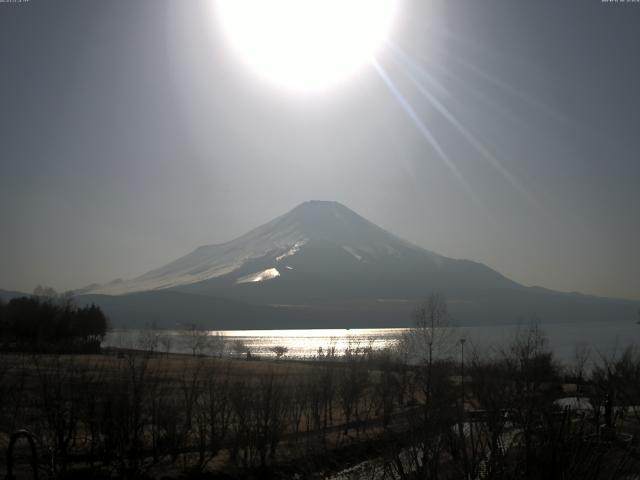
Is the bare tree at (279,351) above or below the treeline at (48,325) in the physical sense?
below

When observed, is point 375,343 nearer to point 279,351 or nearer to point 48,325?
point 279,351

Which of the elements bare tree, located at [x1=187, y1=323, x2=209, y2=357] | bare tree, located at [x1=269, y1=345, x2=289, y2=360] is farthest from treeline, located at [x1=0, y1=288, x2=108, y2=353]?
bare tree, located at [x1=269, y1=345, x2=289, y2=360]

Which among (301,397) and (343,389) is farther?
(343,389)

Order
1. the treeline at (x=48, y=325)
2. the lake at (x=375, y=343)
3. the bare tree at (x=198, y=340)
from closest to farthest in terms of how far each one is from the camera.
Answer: the treeline at (x=48, y=325)
the lake at (x=375, y=343)
the bare tree at (x=198, y=340)

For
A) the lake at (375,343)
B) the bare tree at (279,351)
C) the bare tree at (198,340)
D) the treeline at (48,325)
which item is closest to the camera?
the treeline at (48,325)

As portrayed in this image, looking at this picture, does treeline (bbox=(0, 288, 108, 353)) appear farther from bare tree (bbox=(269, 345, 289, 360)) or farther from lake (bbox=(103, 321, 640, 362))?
bare tree (bbox=(269, 345, 289, 360))

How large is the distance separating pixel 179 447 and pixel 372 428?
977 centimetres

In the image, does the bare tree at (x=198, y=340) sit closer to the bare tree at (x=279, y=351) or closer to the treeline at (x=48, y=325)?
the bare tree at (x=279, y=351)

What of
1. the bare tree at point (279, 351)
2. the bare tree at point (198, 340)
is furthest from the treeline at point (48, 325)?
the bare tree at point (279, 351)

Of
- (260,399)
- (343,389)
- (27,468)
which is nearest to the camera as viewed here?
(27,468)

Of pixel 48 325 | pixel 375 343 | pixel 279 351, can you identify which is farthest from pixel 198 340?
pixel 375 343

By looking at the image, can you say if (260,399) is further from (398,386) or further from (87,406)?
(398,386)

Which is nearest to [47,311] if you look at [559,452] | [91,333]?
[91,333]

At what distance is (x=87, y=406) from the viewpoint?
16.1 meters
